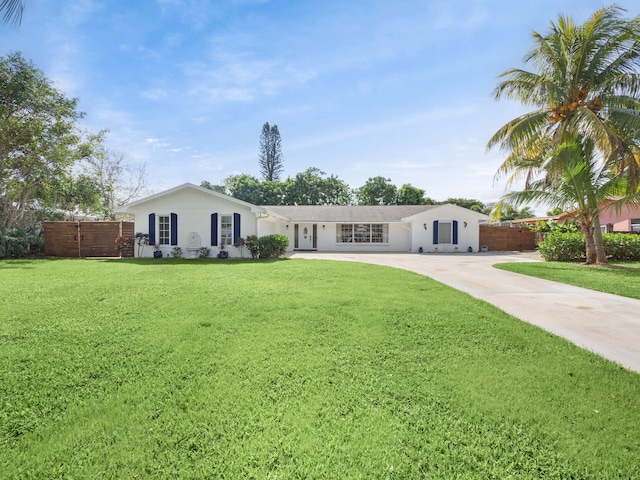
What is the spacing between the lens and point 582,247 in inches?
595

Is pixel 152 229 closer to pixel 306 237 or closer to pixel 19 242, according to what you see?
pixel 19 242

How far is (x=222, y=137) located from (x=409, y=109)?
13.5 metres

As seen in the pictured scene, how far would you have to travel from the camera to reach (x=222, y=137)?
21.8 meters

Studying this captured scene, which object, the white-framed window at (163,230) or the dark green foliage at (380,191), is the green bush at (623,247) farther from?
the dark green foliage at (380,191)

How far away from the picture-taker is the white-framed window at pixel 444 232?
21.8 meters

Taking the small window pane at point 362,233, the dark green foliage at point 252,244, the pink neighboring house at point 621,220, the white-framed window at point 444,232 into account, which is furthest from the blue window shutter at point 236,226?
the pink neighboring house at point 621,220

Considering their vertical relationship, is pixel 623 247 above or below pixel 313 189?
below

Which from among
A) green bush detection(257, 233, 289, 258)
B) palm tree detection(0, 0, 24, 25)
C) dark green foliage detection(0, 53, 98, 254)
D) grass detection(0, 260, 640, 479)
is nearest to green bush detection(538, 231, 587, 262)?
grass detection(0, 260, 640, 479)

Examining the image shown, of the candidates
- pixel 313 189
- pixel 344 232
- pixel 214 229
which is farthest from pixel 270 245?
pixel 313 189

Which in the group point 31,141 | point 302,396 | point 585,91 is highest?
point 585,91

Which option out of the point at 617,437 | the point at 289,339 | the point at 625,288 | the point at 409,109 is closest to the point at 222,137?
the point at 409,109

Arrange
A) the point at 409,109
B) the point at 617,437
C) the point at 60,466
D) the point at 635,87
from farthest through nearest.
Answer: the point at 409,109 → the point at 635,87 → the point at 617,437 → the point at 60,466

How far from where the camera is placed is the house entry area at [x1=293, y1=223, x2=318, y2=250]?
23188 mm

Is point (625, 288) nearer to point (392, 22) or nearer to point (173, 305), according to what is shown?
point (392, 22)
